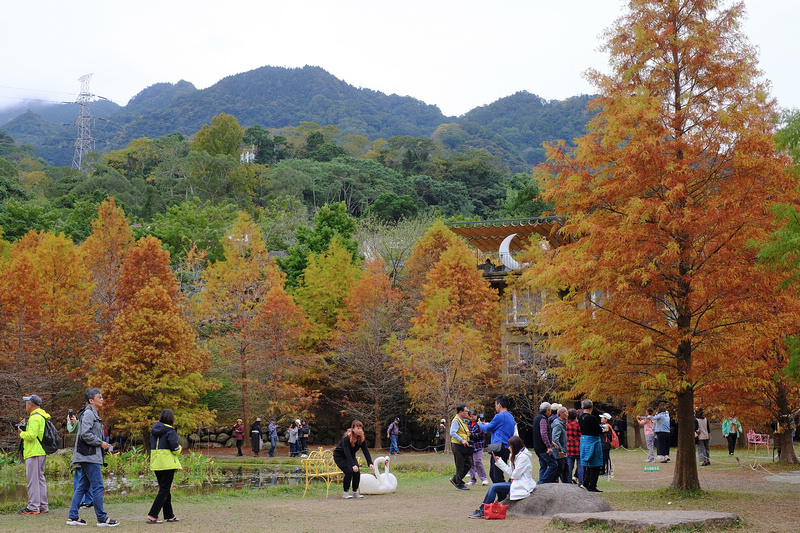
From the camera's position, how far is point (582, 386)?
13594 millimetres

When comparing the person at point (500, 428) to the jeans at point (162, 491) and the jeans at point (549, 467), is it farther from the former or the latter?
the jeans at point (162, 491)

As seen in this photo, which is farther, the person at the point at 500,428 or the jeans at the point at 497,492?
the person at the point at 500,428

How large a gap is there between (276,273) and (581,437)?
23.6 metres

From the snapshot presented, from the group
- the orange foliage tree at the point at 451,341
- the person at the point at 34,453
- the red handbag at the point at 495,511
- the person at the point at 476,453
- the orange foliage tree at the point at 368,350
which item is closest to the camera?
the red handbag at the point at 495,511

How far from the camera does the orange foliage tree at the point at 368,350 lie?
114 ft

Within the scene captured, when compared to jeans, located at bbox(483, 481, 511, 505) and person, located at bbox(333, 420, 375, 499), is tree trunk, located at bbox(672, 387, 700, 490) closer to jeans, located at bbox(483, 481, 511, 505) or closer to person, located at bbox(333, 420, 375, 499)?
jeans, located at bbox(483, 481, 511, 505)

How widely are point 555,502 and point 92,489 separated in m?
6.46

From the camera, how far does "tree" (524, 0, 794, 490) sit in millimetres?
12734

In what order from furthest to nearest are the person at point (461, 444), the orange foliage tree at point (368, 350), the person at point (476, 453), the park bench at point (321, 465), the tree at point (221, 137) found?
the tree at point (221, 137) → the orange foliage tree at point (368, 350) → the person at point (476, 453) → the park bench at point (321, 465) → the person at point (461, 444)

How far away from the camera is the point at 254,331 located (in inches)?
1319

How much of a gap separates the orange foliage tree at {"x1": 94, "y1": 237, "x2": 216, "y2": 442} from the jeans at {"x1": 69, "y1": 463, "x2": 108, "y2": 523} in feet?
56.6

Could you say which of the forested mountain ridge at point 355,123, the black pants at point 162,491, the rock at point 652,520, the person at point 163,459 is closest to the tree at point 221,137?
the forested mountain ridge at point 355,123

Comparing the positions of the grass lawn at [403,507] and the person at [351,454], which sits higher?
the person at [351,454]

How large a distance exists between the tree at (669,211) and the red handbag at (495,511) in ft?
12.0
